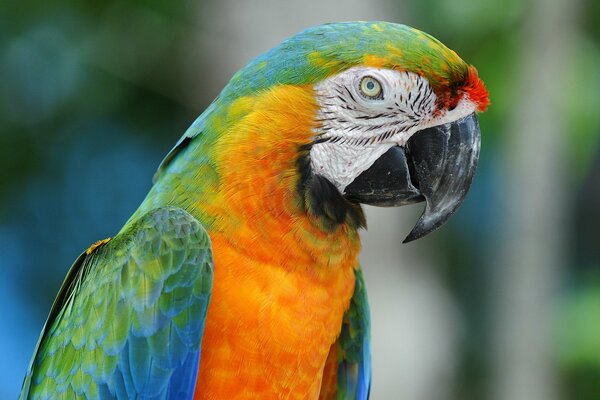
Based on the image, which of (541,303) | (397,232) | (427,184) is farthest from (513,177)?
(427,184)

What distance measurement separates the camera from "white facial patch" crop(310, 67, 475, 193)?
70.7 inches

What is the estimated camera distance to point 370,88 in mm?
1802

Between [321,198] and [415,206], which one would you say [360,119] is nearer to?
[321,198]

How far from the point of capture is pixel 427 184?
1.82 m

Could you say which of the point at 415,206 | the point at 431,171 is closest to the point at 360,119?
the point at 431,171

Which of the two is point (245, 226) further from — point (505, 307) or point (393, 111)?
point (505, 307)

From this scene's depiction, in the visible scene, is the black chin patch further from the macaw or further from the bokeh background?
the bokeh background

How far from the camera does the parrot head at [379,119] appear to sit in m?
1.79

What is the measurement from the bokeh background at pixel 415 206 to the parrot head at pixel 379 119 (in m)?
2.09

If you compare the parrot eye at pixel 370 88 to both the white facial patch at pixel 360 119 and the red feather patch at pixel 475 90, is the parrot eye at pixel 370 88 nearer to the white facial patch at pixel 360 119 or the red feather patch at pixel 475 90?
the white facial patch at pixel 360 119

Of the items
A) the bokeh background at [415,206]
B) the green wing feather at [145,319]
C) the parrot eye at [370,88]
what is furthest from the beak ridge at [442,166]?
the bokeh background at [415,206]

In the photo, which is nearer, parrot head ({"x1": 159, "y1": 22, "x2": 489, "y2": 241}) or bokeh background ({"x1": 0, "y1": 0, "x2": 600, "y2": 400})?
parrot head ({"x1": 159, "y1": 22, "x2": 489, "y2": 241})

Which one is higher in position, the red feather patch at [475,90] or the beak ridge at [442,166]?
the red feather patch at [475,90]

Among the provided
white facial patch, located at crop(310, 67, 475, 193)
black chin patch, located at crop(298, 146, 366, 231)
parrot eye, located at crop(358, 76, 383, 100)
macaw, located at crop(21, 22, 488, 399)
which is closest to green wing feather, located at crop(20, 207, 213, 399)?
macaw, located at crop(21, 22, 488, 399)
